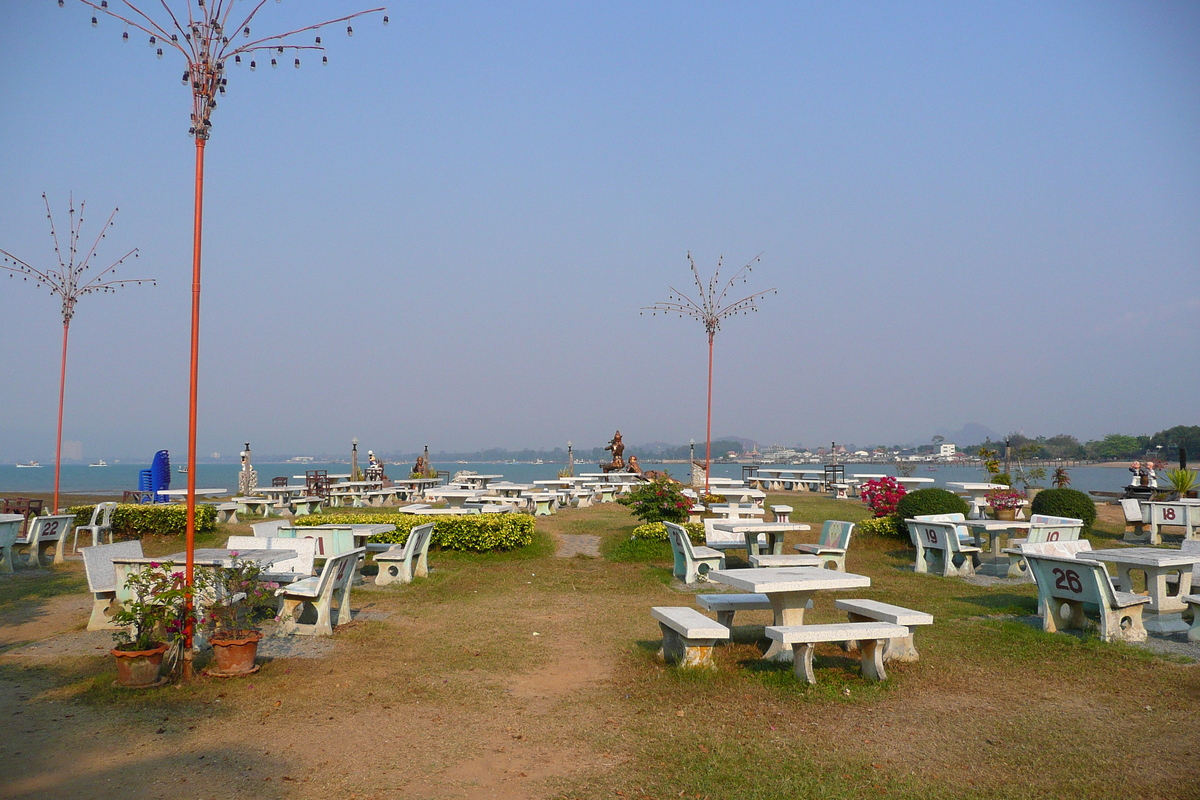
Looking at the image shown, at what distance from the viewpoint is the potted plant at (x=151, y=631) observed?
551 cm

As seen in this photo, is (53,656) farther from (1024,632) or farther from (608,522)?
(608,522)

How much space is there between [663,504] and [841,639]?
821 cm

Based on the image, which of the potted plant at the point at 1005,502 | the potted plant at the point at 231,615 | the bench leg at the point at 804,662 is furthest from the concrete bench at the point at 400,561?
the potted plant at the point at 1005,502

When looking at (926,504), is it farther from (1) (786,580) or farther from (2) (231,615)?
(2) (231,615)

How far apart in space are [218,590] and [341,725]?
2081mm

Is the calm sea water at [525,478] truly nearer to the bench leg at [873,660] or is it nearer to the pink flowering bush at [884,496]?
the pink flowering bush at [884,496]

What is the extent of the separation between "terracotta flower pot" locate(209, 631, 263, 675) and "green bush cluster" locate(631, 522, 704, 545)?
25.8 ft

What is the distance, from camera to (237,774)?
4.08m

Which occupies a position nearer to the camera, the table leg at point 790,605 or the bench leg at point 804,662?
the bench leg at point 804,662

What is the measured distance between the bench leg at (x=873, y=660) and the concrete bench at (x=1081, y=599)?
2405mm

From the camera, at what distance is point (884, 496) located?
1460cm

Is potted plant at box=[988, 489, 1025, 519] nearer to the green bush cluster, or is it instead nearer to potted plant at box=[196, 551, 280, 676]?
the green bush cluster

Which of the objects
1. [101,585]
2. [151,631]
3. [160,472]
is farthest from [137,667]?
[160,472]

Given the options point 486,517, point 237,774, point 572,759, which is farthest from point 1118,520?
point 237,774
